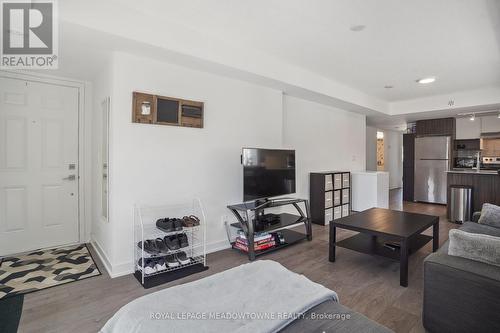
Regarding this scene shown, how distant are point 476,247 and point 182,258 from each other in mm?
2559

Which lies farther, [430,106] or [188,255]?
[430,106]

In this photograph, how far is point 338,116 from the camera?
565 centimetres

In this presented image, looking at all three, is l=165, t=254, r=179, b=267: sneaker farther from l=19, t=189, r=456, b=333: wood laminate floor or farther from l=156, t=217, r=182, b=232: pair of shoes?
l=156, t=217, r=182, b=232: pair of shoes

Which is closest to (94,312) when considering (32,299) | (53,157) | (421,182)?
(32,299)

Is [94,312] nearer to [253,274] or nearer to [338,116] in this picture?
[253,274]

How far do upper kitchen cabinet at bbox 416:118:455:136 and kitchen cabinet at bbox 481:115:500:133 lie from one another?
55 cm

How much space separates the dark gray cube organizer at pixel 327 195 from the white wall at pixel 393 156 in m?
5.23

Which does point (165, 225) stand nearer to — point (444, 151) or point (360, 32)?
point (360, 32)

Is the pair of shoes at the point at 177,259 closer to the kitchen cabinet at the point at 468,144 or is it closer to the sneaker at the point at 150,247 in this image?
the sneaker at the point at 150,247

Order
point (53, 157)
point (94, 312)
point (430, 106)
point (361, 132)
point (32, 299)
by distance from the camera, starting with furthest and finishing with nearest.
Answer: point (361, 132) < point (430, 106) < point (53, 157) < point (32, 299) < point (94, 312)

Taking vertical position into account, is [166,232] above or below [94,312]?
above

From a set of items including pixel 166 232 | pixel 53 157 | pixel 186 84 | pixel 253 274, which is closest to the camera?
pixel 253 274

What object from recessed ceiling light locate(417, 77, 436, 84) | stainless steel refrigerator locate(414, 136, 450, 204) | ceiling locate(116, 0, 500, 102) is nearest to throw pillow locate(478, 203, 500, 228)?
ceiling locate(116, 0, 500, 102)

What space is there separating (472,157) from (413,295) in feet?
19.5
